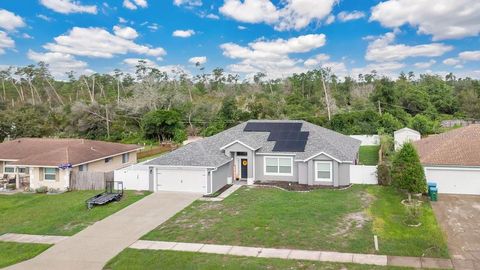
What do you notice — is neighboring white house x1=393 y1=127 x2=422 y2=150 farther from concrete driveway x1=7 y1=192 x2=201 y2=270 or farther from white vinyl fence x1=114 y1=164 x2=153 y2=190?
white vinyl fence x1=114 y1=164 x2=153 y2=190

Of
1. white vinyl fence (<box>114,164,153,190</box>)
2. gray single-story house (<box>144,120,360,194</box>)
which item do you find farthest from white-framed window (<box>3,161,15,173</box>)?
gray single-story house (<box>144,120,360,194</box>)

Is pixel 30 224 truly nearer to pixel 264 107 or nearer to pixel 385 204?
pixel 385 204

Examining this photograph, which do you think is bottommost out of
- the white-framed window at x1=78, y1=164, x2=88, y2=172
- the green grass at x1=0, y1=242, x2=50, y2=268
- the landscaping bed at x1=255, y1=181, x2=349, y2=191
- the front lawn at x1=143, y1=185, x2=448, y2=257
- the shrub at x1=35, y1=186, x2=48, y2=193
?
the green grass at x1=0, y1=242, x2=50, y2=268

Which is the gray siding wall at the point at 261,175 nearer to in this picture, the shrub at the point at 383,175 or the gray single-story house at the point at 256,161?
the gray single-story house at the point at 256,161

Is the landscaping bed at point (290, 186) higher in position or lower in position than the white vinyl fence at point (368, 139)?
lower

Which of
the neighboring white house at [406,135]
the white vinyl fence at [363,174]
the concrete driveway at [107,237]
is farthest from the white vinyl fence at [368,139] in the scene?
the concrete driveway at [107,237]
